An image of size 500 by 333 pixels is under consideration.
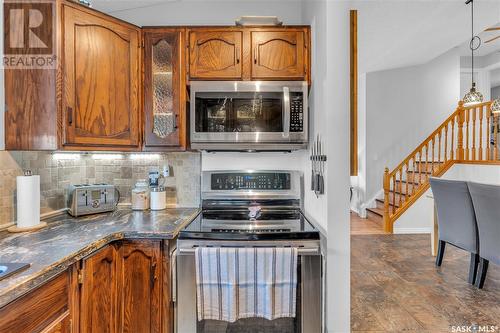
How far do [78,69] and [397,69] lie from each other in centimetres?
628

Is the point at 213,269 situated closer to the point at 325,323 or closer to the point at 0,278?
the point at 325,323

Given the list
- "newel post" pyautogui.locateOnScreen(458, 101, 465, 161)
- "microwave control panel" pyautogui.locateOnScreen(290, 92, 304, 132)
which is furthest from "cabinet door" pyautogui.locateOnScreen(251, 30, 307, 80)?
"newel post" pyautogui.locateOnScreen(458, 101, 465, 161)

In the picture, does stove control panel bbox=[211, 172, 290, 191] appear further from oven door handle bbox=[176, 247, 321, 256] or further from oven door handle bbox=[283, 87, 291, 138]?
oven door handle bbox=[176, 247, 321, 256]

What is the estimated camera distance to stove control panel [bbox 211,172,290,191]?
221 centimetres

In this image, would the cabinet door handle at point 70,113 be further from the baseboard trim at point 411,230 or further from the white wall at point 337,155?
the baseboard trim at point 411,230

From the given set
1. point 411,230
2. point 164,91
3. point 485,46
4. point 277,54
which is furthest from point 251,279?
point 485,46

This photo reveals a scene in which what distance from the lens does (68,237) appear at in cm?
143

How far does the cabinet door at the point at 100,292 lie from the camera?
130cm

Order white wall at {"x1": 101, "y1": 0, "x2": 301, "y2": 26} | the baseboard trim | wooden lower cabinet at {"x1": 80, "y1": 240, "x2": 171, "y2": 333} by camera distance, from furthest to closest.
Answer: the baseboard trim → white wall at {"x1": 101, "y1": 0, "x2": 301, "y2": 26} → wooden lower cabinet at {"x1": 80, "y1": 240, "x2": 171, "y2": 333}

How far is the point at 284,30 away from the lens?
198 cm

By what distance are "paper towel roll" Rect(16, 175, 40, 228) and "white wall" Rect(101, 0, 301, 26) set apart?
57.6 inches

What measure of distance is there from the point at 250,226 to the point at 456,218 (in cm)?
251

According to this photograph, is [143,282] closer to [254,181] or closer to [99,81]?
[254,181]

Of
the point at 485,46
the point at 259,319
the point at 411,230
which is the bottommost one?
the point at 411,230
